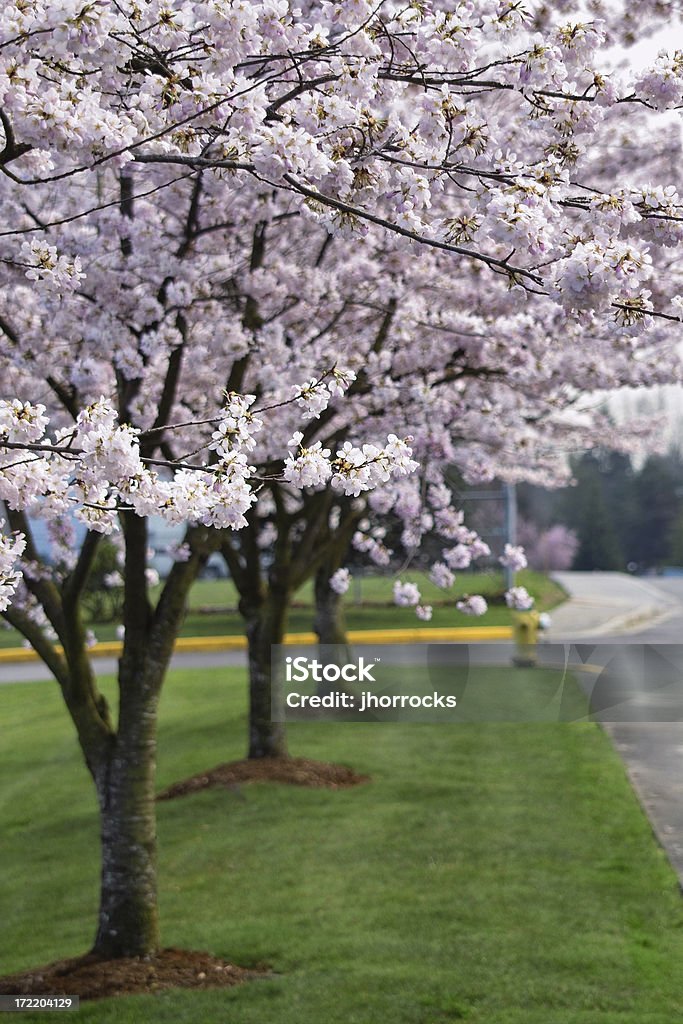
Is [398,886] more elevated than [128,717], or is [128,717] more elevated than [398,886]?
[128,717]

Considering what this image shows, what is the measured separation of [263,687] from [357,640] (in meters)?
13.5

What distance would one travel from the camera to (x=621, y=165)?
10.4m

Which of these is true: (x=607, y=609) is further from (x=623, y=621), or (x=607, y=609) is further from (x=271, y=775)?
(x=271, y=775)

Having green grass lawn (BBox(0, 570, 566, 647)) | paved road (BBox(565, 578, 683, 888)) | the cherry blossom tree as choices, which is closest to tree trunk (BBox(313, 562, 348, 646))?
the cherry blossom tree

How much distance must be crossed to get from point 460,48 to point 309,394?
1393 mm

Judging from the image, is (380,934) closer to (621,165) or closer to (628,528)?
(621,165)

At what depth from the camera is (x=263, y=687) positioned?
506 inches

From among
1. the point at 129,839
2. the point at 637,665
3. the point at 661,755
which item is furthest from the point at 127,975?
the point at 637,665

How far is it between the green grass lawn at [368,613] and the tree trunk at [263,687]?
1222 cm

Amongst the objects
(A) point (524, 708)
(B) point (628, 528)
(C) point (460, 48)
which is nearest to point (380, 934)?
(C) point (460, 48)

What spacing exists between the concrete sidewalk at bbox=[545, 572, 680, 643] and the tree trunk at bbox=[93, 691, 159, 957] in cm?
1920

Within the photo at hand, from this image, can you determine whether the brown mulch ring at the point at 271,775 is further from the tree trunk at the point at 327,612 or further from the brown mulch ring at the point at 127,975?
the tree trunk at the point at 327,612

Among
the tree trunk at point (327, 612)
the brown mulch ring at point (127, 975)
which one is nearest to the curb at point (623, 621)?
the tree trunk at point (327, 612)

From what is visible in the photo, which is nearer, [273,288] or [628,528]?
[273,288]
